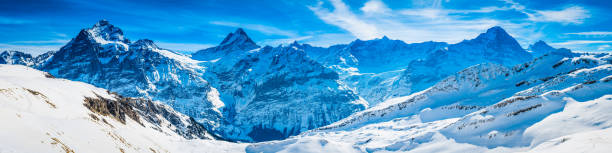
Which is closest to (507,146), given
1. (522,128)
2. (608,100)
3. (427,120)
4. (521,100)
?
(522,128)

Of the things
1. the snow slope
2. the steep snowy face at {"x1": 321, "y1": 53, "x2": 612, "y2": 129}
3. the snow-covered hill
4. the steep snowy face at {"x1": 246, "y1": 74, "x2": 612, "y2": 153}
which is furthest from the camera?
the steep snowy face at {"x1": 321, "y1": 53, "x2": 612, "y2": 129}

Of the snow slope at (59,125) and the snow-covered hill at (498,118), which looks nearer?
the snow slope at (59,125)

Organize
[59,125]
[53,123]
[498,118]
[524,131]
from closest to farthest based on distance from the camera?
[53,123]
[59,125]
[524,131]
[498,118]

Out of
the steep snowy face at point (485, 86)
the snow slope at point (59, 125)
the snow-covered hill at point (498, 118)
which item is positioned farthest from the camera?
the steep snowy face at point (485, 86)

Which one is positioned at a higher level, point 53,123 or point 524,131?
point 53,123

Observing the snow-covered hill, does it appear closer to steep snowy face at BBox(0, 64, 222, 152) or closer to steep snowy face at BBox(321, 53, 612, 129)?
steep snowy face at BBox(321, 53, 612, 129)

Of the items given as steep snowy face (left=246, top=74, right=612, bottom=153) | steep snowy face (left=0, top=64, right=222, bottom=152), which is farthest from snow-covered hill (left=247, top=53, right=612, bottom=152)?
steep snowy face (left=0, top=64, right=222, bottom=152)

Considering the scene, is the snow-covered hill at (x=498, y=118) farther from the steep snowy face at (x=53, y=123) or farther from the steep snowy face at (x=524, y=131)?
the steep snowy face at (x=53, y=123)

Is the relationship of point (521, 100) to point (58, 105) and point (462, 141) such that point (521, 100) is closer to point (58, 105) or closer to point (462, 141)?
point (462, 141)

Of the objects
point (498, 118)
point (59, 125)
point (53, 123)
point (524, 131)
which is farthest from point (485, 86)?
point (53, 123)

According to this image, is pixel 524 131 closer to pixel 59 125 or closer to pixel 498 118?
pixel 498 118

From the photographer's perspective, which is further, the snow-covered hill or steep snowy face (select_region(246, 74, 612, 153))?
the snow-covered hill

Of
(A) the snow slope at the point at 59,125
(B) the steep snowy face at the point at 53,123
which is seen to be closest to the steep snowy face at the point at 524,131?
(A) the snow slope at the point at 59,125

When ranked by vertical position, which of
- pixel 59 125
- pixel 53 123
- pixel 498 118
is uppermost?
pixel 53 123
